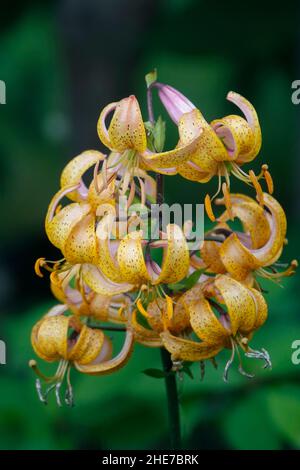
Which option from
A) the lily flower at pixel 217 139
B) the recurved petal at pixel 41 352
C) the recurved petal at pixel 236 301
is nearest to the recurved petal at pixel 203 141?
the lily flower at pixel 217 139

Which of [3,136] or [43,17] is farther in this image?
[43,17]

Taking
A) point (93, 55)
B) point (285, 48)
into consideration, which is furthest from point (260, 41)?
point (93, 55)

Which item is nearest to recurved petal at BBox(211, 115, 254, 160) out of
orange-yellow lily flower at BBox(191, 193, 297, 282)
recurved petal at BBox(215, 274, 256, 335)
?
orange-yellow lily flower at BBox(191, 193, 297, 282)

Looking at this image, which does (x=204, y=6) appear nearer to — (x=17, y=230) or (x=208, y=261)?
(x=17, y=230)

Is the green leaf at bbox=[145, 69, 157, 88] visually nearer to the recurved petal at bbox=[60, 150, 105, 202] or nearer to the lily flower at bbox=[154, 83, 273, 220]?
the lily flower at bbox=[154, 83, 273, 220]

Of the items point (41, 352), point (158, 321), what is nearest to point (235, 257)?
point (158, 321)

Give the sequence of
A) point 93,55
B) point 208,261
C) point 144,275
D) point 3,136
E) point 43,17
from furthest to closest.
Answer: point 43,17
point 3,136
point 93,55
point 208,261
point 144,275

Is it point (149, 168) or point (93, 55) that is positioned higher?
point (93, 55)

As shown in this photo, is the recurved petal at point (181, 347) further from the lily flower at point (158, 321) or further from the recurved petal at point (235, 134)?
the recurved petal at point (235, 134)
